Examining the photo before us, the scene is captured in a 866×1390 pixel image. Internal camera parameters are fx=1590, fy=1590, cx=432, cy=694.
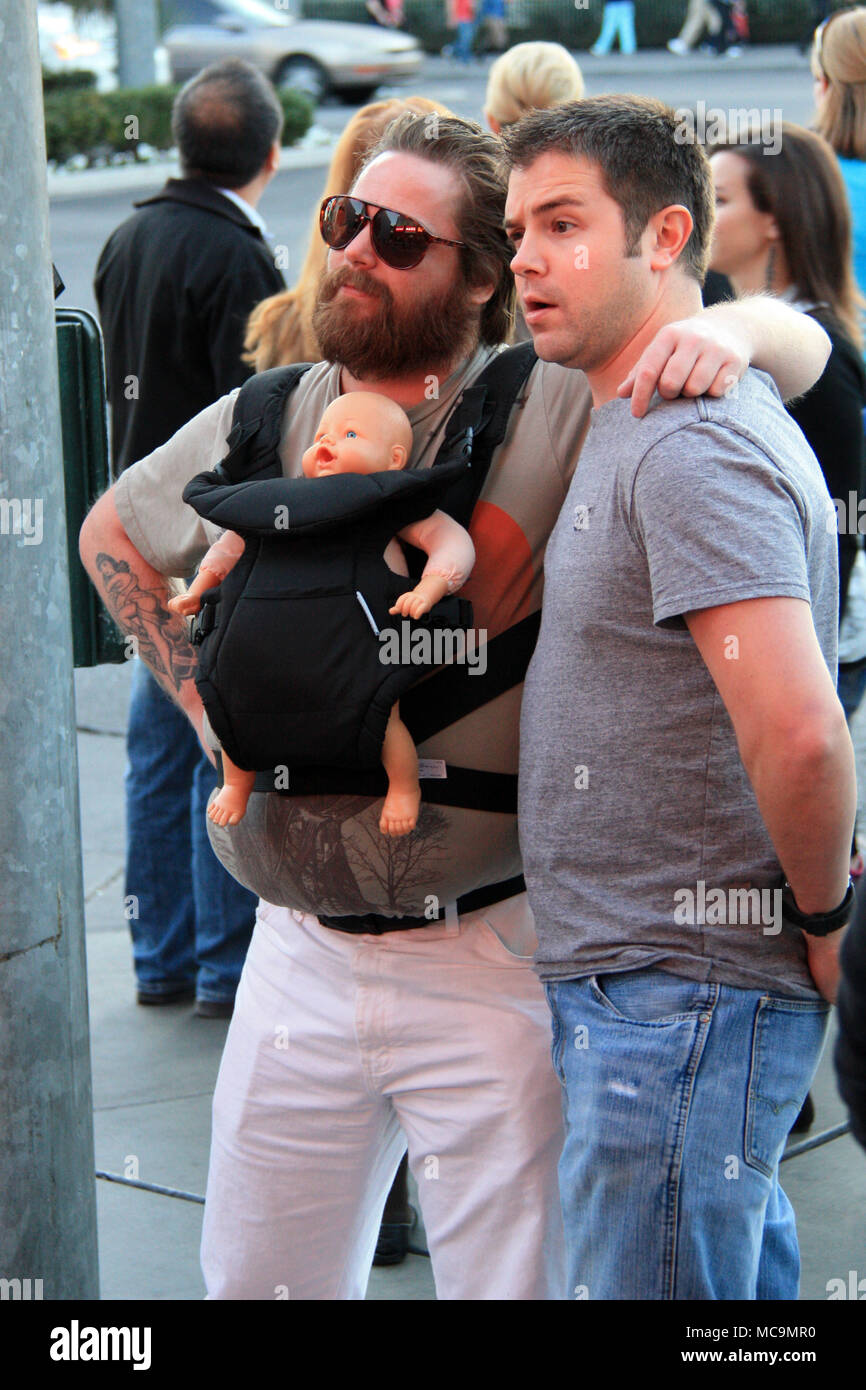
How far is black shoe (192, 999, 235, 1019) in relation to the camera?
4.37 m

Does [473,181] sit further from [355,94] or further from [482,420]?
[355,94]

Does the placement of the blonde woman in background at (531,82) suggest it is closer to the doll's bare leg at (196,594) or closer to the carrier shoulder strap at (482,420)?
the carrier shoulder strap at (482,420)

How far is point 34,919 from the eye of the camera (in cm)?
240

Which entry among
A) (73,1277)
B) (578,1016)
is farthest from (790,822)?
(73,1277)

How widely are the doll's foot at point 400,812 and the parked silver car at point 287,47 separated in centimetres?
2190

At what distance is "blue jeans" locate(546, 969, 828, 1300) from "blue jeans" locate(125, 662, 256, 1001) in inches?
92.4

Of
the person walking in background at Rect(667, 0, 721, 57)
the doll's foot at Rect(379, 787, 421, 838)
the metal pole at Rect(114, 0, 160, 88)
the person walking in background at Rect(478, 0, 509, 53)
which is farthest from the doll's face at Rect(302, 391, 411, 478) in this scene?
the person walking in background at Rect(667, 0, 721, 57)

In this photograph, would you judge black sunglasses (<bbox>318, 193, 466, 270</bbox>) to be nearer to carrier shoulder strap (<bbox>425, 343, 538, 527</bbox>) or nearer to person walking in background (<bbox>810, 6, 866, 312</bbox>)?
carrier shoulder strap (<bbox>425, 343, 538, 527</bbox>)

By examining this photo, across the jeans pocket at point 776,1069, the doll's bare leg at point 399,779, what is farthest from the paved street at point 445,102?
the jeans pocket at point 776,1069

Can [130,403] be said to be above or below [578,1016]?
above

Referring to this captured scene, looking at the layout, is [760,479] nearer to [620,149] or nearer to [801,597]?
[801,597]

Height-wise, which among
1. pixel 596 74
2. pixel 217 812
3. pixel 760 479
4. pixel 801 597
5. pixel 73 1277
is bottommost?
pixel 73 1277

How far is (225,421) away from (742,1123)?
1269 mm

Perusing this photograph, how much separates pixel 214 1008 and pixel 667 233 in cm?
289
